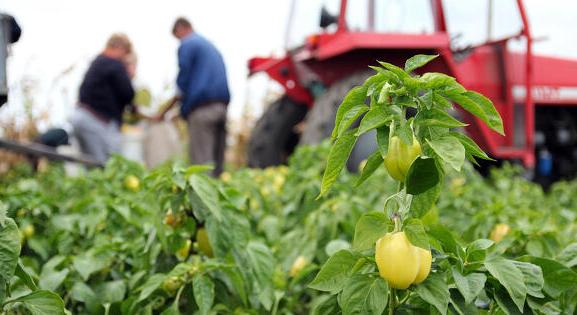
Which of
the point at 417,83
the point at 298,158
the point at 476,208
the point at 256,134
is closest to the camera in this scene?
the point at 417,83

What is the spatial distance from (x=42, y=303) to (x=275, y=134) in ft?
17.7

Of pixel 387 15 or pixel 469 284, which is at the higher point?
pixel 469 284

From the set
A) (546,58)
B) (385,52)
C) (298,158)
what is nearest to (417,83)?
(298,158)

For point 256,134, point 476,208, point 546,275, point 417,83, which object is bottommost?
point 256,134

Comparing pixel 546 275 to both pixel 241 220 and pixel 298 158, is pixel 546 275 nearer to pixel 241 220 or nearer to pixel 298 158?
pixel 241 220

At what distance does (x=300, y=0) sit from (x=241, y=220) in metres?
5.13

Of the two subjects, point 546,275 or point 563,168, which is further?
point 563,168

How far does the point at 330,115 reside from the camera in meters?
4.91

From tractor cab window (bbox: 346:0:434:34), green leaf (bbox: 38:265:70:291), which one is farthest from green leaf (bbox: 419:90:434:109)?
tractor cab window (bbox: 346:0:434:34)

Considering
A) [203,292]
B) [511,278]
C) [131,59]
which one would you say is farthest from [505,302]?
[131,59]

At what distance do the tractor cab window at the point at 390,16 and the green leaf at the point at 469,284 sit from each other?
4142mm

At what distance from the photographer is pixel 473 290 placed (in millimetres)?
1242

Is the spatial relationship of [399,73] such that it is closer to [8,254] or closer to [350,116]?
[350,116]

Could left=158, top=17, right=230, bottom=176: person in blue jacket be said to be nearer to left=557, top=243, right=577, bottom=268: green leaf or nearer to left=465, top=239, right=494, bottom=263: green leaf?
left=557, top=243, right=577, bottom=268: green leaf
